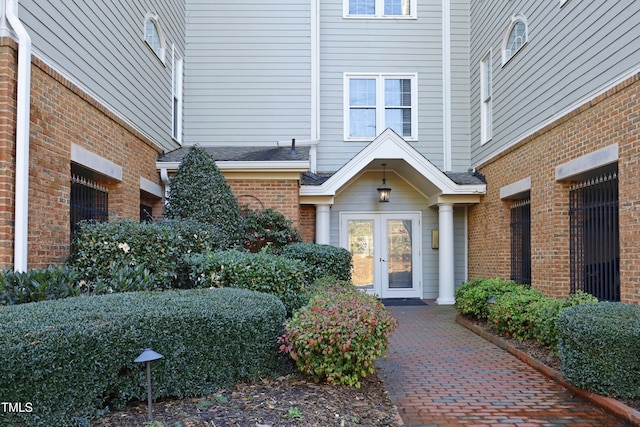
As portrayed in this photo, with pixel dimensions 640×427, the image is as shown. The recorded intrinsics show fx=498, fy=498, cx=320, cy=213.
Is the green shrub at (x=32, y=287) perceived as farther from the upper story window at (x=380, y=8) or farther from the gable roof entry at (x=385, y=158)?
the upper story window at (x=380, y=8)

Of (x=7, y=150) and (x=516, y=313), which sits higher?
(x=7, y=150)

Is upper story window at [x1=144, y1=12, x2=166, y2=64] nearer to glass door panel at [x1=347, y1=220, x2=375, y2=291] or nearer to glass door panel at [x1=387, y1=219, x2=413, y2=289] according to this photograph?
glass door panel at [x1=347, y1=220, x2=375, y2=291]

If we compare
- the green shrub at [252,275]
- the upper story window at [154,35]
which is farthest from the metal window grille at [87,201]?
the upper story window at [154,35]

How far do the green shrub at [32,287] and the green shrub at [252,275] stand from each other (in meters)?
1.67

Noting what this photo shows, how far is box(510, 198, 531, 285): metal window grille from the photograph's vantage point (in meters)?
9.77

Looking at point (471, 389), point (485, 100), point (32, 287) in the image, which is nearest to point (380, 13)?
point (485, 100)

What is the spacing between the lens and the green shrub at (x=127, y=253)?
6020mm

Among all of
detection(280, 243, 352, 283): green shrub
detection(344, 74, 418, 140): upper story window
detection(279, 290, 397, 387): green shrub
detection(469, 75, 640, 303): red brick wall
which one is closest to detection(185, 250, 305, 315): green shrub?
detection(279, 290, 397, 387): green shrub

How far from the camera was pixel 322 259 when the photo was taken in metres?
9.01

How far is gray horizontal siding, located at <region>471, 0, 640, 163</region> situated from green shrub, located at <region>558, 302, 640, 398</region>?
3258 mm

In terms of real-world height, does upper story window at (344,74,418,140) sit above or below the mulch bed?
above

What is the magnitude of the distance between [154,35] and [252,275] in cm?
656

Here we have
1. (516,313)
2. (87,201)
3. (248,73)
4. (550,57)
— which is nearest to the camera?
(516,313)

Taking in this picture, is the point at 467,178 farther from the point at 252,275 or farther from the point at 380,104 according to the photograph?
the point at 252,275
